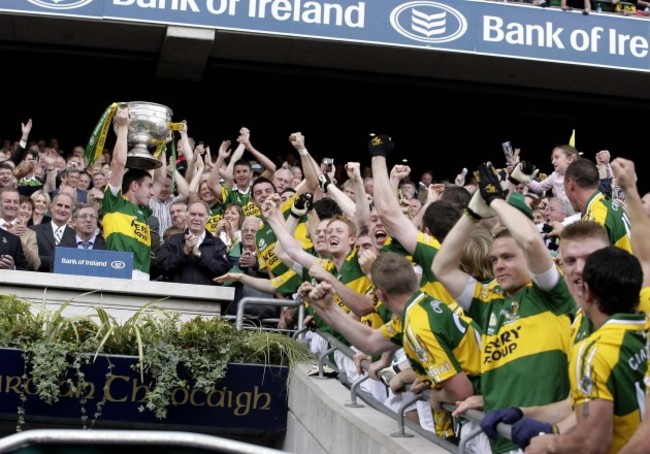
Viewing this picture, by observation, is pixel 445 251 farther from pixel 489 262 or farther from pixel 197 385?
pixel 197 385

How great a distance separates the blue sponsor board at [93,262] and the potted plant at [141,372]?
2.01ft

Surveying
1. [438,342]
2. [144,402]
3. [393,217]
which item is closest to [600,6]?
[144,402]

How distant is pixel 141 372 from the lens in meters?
7.86

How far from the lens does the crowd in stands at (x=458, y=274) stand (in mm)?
3512

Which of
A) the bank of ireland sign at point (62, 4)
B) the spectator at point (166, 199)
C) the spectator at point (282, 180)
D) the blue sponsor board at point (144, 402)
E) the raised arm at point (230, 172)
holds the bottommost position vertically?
the blue sponsor board at point (144, 402)

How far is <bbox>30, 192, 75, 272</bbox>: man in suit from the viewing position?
10057mm

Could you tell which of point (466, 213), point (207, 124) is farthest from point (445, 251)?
point (207, 124)

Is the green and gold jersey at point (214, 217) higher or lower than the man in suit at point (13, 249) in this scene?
higher

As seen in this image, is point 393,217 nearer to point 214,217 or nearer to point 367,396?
point 367,396

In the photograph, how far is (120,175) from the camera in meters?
9.34

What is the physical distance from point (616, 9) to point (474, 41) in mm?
2908

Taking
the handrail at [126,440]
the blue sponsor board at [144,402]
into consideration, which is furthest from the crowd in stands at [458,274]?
the handrail at [126,440]

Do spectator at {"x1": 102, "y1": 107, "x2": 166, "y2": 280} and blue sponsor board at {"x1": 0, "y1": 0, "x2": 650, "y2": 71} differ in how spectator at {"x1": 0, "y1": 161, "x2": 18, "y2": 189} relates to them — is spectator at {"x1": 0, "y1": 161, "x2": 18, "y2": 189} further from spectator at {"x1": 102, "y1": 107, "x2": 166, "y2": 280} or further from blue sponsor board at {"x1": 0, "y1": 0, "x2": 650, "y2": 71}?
blue sponsor board at {"x1": 0, "y1": 0, "x2": 650, "y2": 71}

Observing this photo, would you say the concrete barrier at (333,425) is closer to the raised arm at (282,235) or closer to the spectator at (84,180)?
the raised arm at (282,235)
